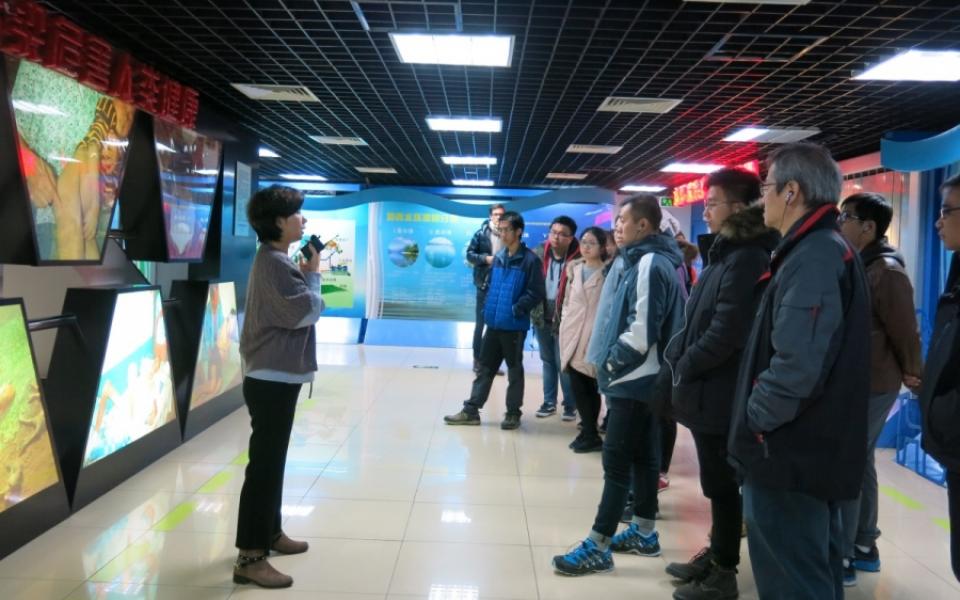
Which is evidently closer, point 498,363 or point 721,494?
point 721,494

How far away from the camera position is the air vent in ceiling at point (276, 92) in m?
5.09

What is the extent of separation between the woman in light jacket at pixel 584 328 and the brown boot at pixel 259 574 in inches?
90.6

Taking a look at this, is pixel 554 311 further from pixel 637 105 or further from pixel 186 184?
pixel 186 184

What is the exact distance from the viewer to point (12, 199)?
278 centimetres

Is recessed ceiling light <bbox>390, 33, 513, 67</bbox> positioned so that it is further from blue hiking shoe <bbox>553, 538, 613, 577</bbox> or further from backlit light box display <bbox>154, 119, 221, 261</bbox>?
blue hiking shoe <bbox>553, 538, 613, 577</bbox>

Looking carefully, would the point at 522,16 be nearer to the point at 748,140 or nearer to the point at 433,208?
the point at 748,140

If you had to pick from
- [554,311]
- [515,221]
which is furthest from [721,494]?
[554,311]

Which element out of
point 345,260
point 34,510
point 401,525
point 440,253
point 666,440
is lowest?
point 401,525

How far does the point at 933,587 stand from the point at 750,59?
2989 millimetres

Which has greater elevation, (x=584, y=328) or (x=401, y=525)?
(x=584, y=328)

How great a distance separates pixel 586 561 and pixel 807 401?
1417 millimetres

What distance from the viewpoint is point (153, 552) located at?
2.89 metres

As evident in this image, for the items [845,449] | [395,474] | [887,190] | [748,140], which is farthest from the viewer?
[748,140]

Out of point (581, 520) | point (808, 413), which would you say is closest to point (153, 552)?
point (581, 520)
